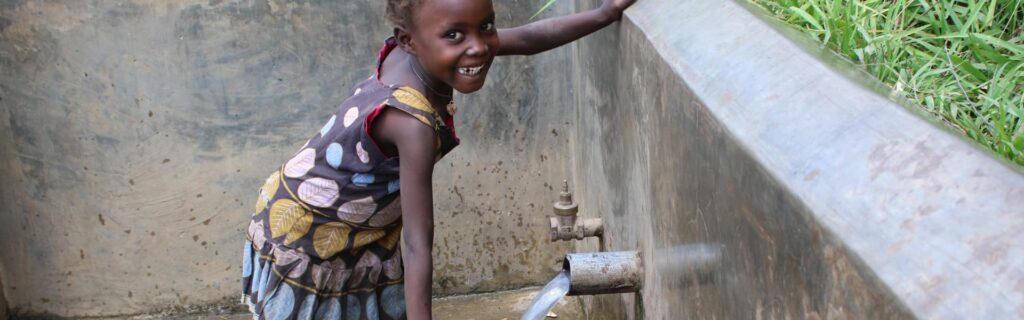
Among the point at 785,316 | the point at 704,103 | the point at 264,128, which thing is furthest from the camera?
the point at 264,128

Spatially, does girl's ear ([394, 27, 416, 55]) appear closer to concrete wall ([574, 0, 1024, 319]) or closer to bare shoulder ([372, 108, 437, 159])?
bare shoulder ([372, 108, 437, 159])

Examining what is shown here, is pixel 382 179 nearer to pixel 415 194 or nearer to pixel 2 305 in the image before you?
pixel 415 194

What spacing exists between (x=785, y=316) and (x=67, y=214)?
3.53 m

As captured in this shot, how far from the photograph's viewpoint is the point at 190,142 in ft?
13.2

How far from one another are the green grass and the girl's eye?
2.01 ft

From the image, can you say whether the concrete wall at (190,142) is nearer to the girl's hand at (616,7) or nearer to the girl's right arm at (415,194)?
the girl's hand at (616,7)

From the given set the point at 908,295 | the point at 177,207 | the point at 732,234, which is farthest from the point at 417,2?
the point at 177,207

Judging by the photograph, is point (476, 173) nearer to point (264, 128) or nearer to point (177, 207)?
point (264, 128)

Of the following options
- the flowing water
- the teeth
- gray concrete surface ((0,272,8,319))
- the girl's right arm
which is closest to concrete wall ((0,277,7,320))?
gray concrete surface ((0,272,8,319))

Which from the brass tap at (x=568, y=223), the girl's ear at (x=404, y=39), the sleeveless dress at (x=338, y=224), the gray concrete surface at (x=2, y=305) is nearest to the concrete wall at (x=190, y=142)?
the gray concrete surface at (x=2, y=305)

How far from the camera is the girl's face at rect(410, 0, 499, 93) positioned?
1.94m

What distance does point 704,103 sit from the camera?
167cm

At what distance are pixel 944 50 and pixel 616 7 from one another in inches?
39.0

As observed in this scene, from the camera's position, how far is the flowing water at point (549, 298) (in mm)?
2529
